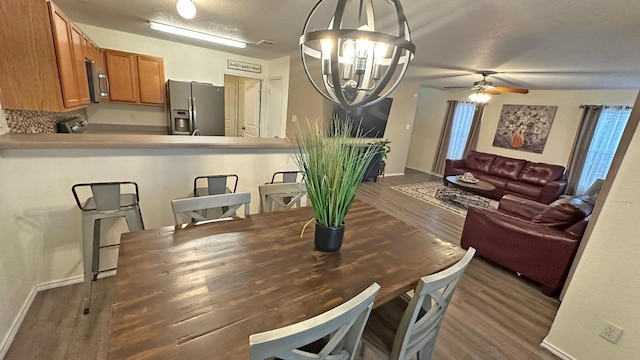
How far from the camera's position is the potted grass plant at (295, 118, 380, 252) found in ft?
4.00

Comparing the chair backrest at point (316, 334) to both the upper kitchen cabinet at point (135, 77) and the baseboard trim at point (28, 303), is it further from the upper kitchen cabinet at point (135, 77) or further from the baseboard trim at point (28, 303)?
the upper kitchen cabinet at point (135, 77)

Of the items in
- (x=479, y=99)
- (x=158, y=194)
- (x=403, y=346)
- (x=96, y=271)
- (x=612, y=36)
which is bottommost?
(x=96, y=271)

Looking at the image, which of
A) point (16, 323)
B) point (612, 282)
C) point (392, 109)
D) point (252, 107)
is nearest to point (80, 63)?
point (16, 323)

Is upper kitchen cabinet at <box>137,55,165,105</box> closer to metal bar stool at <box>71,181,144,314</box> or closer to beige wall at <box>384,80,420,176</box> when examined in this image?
metal bar stool at <box>71,181,144,314</box>

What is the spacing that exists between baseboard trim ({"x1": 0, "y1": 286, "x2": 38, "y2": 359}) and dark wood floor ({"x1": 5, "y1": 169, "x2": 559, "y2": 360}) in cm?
2

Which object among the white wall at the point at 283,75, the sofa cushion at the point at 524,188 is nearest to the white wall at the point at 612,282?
the sofa cushion at the point at 524,188

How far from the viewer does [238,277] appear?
108 cm

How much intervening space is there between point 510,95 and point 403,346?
669 centimetres

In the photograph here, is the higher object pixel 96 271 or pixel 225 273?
pixel 225 273

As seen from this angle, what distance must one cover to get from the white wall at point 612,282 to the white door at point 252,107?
5.34 metres

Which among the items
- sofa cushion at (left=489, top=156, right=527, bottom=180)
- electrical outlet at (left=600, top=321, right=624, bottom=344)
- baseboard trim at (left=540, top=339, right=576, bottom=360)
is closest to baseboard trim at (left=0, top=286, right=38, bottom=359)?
baseboard trim at (left=540, top=339, right=576, bottom=360)

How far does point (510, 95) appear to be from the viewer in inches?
229

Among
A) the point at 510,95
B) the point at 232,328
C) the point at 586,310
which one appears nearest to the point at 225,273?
the point at 232,328

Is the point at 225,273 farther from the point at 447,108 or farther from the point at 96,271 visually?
the point at 447,108
